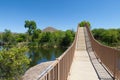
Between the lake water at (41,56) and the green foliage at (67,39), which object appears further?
the green foliage at (67,39)

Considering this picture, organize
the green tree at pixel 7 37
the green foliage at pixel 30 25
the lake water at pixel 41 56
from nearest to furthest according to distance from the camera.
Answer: the lake water at pixel 41 56, the green tree at pixel 7 37, the green foliage at pixel 30 25

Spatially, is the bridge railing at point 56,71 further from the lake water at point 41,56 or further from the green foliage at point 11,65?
the lake water at point 41,56

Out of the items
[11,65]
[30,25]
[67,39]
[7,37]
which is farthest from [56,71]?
[30,25]

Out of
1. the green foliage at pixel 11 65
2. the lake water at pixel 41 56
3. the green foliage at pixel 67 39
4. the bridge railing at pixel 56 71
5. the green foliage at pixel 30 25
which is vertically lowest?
the lake water at pixel 41 56

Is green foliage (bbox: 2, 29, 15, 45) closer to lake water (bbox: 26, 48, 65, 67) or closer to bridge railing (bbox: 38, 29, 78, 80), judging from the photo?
lake water (bbox: 26, 48, 65, 67)

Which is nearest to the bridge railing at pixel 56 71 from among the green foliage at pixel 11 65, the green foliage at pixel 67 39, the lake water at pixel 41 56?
the green foliage at pixel 11 65

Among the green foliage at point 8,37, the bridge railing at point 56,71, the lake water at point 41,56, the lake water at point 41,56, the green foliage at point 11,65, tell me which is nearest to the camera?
the bridge railing at point 56,71

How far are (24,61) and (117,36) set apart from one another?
222 ft

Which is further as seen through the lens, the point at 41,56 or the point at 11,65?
the point at 41,56

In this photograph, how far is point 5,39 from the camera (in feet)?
321

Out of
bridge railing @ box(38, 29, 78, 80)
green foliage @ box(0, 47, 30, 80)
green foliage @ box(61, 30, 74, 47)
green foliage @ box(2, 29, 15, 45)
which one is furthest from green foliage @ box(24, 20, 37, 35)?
bridge railing @ box(38, 29, 78, 80)

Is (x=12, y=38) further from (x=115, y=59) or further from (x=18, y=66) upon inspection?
(x=115, y=59)

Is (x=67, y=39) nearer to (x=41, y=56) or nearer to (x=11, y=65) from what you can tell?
(x=41, y=56)

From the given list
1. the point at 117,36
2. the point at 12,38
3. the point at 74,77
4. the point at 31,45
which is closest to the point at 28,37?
the point at 31,45
